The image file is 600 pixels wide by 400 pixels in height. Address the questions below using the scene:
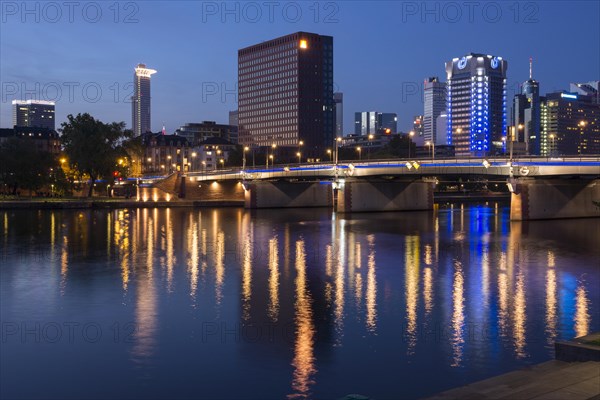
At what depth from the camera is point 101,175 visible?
137 meters

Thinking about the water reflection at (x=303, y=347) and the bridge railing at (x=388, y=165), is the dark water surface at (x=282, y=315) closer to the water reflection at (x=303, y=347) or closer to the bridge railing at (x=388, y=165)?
the water reflection at (x=303, y=347)

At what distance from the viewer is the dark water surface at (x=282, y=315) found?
1920 cm

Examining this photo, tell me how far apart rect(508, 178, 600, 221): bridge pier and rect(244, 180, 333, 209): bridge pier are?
51.2 meters

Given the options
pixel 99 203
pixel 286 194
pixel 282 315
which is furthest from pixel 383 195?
pixel 282 315

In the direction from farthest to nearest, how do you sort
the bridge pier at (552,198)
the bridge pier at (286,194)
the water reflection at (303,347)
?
the bridge pier at (286,194) < the bridge pier at (552,198) < the water reflection at (303,347)

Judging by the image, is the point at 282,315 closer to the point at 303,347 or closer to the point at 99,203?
the point at 303,347

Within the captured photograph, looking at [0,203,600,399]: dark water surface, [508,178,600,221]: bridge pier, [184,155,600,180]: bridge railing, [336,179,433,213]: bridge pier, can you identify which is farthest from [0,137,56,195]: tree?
[508,178,600,221]: bridge pier

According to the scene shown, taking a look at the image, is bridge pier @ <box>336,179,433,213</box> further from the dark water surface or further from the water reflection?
the water reflection

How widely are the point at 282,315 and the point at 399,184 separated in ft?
280

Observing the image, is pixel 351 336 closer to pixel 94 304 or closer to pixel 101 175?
pixel 94 304

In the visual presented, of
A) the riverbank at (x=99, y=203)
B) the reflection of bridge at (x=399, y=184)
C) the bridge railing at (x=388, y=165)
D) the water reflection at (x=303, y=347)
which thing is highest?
the bridge railing at (x=388, y=165)

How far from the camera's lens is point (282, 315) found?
89.1 ft

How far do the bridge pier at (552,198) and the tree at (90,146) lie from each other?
84.0 metres

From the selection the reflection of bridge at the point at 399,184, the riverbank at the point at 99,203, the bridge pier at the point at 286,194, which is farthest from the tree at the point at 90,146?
the bridge pier at the point at 286,194
